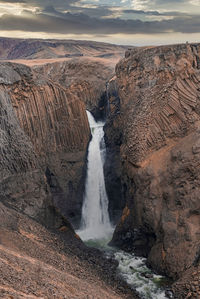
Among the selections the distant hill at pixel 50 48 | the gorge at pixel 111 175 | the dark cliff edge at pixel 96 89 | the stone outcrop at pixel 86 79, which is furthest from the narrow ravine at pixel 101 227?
the distant hill at pixel 50 48

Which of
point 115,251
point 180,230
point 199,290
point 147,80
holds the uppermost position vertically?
point 147,80

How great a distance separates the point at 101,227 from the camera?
23.0 metres

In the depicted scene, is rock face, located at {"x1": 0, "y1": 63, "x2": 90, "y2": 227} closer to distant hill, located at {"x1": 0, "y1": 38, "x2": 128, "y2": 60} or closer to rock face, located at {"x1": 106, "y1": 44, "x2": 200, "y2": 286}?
rock face, located at {"x1": 106, "y1": 44, "x2": 200, "y2": 286}

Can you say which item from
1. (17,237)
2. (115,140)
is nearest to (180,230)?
(17,237)

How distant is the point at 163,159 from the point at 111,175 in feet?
23.0

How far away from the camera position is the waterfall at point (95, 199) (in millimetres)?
22625

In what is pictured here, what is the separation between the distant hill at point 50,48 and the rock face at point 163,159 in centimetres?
5739

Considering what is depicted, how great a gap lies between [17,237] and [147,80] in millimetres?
10070

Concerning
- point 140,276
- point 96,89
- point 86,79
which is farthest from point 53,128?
point 86,79

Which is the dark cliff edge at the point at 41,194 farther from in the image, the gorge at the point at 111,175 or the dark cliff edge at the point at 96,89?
the dark cliff edge at the point at 96,89

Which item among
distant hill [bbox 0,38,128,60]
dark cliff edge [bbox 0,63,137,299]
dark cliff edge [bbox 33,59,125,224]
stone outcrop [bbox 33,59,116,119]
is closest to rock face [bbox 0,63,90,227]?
dark cliff edge [bbox 0,63,137,299]

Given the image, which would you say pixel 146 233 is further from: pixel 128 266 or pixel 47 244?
pixel 47 244

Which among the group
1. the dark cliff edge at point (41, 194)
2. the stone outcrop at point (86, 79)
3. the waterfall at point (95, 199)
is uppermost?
the stone outcrop at point (86, 79)

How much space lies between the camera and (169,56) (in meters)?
19.5
